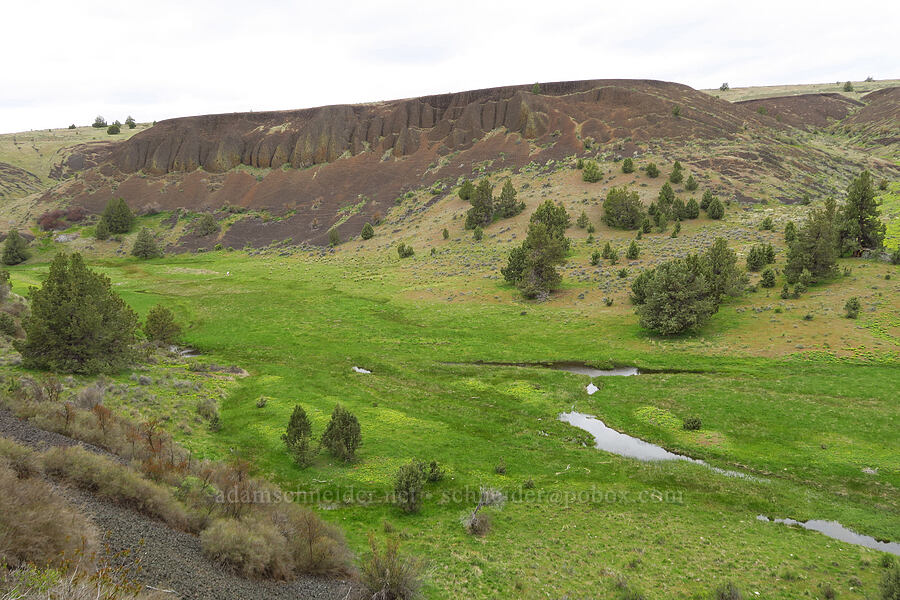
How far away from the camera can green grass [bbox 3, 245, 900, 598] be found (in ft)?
58.3

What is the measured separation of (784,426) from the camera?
2820 centimetres

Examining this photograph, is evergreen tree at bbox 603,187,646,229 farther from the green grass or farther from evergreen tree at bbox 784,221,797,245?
the green grass

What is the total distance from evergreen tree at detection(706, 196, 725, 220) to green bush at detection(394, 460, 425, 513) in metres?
68.6

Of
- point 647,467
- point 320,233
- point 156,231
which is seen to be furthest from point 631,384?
point 156,231

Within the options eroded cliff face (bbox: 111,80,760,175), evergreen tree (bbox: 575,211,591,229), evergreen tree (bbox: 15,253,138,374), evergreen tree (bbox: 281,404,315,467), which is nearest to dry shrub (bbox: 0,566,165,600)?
evergreen tree (bbox: 281,404,315,467)

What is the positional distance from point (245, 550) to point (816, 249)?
5920 centimetres

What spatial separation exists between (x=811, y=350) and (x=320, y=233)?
89.0 m

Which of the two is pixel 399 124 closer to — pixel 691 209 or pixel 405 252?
pixel 405 252

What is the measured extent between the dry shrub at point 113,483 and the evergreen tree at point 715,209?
7834 centimetres

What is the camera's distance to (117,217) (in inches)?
3971

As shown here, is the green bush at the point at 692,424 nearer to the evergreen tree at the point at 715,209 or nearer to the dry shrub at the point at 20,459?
the dry shrub at the point at 20,459

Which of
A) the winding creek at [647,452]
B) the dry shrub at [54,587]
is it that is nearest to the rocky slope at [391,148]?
the winding creek at [647,452]

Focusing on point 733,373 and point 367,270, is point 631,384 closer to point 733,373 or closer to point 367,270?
point 733,373

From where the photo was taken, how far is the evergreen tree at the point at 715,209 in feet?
228
